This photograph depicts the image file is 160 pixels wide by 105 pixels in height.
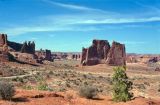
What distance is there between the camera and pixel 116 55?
96.5 meters

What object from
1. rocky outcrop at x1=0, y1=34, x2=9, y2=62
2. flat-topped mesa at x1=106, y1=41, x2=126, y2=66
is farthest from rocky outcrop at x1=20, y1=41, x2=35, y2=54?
flat-topped mesa at x1=106, y1=41, x2=126, y2=66

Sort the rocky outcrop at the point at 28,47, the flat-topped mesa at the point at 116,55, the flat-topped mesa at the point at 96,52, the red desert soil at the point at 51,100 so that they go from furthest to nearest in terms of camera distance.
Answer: the rocky outcrop at the point at 28,47 → the flat-topped mesa at the point at 96,52 → the flat-topped mesa at the point at 116,55 → the red desert soil at the point at 51,100

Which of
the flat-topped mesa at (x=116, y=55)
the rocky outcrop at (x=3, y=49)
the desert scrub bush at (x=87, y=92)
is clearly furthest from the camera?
the flat-topped mesa at (x=116, y=55)

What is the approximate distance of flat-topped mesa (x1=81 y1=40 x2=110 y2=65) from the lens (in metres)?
98.6

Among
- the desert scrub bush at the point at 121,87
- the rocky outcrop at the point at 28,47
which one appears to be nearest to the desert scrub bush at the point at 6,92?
the desert scrub bush at the point at 121,87

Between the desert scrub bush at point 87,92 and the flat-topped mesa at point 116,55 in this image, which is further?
the flat-topped mesa at point 116,55

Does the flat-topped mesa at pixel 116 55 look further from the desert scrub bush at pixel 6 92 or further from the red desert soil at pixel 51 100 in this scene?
the desert scrub bush at pixel 6 92

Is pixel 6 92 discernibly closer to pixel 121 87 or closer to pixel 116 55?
pixel 121 87

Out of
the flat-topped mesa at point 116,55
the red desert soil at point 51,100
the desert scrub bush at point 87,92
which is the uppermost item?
the flat-topped mesa at point 116,55

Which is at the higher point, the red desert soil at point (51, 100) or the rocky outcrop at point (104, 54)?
the rocky outcrop at point (104, 54)

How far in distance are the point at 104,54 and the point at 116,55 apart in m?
4.33

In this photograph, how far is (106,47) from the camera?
329 ft

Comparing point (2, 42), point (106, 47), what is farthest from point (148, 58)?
point (2, 42)

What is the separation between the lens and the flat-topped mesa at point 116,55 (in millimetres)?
95438
